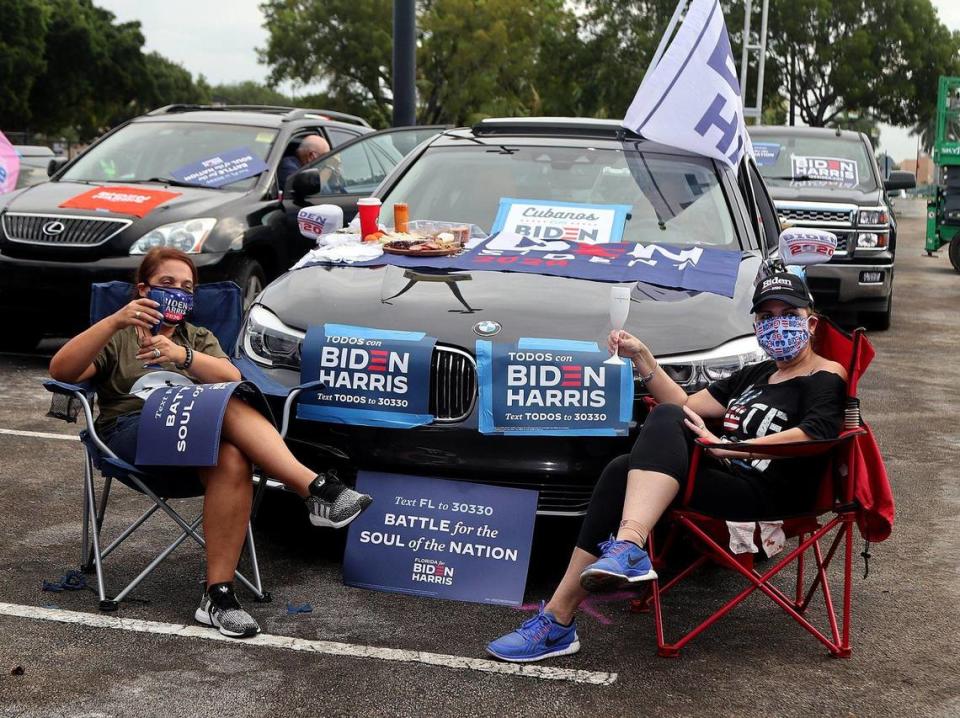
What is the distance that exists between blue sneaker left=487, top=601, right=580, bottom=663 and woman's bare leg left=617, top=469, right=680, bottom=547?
0.36 m

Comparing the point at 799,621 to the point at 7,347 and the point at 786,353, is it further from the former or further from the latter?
the point at 7,347

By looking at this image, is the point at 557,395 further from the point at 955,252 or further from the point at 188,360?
the point at 955,252

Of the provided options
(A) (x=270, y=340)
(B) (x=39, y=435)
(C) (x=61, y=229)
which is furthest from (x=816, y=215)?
(A) (x=270, y=340)

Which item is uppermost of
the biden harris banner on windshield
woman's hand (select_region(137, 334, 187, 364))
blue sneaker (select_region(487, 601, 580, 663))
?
the biden harris banner on windshield

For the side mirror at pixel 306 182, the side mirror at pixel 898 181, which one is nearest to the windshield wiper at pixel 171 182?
the side mirror at pixel 306 182

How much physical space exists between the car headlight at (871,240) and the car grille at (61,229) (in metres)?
6.51

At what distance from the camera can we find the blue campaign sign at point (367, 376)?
447 cm

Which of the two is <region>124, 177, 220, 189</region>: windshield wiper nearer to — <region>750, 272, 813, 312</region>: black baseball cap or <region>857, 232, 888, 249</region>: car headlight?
<region>750, 272, 813, 312</region>: black baseball cap

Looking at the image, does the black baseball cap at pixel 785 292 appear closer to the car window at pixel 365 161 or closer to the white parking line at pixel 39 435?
the white parking line at pixel 39 435

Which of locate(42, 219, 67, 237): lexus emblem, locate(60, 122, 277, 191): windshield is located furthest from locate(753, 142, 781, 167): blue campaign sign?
locate(42, 219, 67, 237): lexus emblem

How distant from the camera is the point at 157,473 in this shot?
4.21m

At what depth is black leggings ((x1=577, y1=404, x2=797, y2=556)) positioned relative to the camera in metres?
3.97

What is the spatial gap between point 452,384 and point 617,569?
104cm

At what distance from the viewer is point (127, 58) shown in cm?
6172
